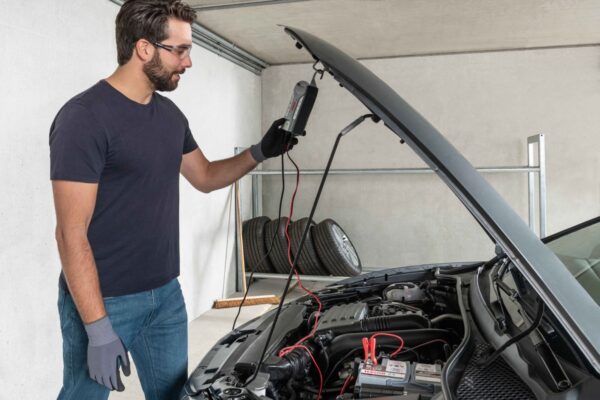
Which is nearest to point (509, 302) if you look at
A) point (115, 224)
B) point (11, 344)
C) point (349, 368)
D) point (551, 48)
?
point (349, 368)

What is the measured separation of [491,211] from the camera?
3.08 ft

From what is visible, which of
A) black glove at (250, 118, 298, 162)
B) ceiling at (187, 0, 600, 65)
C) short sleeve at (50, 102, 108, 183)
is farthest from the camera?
ceiling at (187, 0, 600, 65)

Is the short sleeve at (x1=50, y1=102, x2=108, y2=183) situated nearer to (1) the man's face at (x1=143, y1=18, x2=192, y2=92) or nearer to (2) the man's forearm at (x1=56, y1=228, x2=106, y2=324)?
(2) the man's forearm at (x1=56, y1=228, x2=106, y2=324)

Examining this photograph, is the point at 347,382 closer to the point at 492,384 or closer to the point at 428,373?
the point at 428,373

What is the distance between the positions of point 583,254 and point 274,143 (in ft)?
3.64

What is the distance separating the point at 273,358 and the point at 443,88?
474 centimetres

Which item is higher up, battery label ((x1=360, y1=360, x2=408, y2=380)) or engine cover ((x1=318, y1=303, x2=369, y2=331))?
engine cover ((x1=318, y1=303, x2=369, y2=331))

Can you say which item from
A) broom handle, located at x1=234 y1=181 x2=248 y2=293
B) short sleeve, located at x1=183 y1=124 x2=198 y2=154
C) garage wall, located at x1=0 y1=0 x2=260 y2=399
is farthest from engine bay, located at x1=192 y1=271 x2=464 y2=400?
broom handle, located at x1=234 y1=181 x2=248 y2=293

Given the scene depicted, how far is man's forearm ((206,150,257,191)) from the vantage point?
1.97 metres

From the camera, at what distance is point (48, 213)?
2672mm

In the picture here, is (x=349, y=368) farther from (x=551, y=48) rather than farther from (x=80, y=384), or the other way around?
(x=551, y=48)

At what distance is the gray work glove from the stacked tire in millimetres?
3067

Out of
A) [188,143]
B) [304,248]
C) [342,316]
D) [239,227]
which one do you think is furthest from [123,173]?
[239,227]

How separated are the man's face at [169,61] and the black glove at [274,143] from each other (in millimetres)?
376
